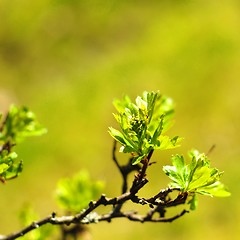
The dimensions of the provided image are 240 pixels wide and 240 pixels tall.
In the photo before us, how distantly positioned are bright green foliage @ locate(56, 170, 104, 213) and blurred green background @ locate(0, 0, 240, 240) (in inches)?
227

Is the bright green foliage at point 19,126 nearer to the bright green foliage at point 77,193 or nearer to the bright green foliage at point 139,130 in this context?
the bright green foliage at point 77,193

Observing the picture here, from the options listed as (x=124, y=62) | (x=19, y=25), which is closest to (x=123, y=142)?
(x=124, y=62)

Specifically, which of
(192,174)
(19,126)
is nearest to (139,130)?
(192,174)

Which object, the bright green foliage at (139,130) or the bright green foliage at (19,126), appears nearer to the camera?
the bright green foliage at (139,130)

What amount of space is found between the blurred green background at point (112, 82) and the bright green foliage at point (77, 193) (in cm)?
578

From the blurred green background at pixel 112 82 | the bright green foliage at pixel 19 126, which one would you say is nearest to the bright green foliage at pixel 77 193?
the bright green foliage at pixel 19 126

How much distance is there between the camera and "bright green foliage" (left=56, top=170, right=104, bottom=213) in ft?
11.5

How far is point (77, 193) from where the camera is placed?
352 cm

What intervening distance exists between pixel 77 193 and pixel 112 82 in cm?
870

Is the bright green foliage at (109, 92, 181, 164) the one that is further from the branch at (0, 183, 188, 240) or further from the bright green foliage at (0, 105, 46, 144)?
the bright green foliage at (0, 105, 46, 144)

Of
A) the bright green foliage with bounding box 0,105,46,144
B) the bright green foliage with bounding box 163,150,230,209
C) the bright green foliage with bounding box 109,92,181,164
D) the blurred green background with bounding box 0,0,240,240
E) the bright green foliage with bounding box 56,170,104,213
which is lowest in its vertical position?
the bright green foliage with bounding box 163,150,230,209

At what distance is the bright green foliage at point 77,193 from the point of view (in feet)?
11.5

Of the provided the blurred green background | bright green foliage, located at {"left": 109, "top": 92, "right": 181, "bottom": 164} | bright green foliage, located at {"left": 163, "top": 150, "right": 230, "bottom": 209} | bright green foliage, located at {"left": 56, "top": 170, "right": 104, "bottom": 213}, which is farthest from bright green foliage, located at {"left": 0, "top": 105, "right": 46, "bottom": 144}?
the blurred green background

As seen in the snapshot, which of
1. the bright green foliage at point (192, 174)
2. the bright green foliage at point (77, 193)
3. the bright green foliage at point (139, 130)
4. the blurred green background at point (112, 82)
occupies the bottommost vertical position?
the bright green foliage at point (192, 174)
